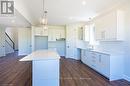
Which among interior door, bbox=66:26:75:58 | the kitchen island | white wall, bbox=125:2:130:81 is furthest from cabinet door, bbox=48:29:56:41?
the kitchen island

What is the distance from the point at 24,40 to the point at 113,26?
7.82 metres

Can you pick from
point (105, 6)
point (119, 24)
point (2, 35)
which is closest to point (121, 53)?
point (119, 24)

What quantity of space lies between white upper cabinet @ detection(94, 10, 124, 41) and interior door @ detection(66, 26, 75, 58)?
377cm

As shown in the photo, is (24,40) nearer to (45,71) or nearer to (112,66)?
(45,71)

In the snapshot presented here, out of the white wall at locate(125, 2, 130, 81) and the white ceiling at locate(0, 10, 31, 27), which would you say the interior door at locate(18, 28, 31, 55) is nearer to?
the white ceiling at locate(0, 10, 31, 27)

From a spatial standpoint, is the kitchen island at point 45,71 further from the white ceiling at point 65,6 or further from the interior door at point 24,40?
the interior door at point 24,40

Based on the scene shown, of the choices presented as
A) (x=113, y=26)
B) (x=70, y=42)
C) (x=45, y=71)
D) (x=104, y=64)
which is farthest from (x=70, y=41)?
(x=45, y=71)

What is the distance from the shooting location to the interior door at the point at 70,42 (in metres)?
8.70

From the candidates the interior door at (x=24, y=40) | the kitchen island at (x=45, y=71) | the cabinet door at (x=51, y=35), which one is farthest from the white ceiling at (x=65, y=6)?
the interior door at (x=24, y=40)

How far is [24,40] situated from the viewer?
33.3 feet

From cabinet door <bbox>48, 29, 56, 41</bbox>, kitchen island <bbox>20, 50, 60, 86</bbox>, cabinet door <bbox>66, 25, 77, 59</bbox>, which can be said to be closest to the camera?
kitchen island <bbox>20, 50, 60, 86</bbox>

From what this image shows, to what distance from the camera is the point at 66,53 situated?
9.12 metres

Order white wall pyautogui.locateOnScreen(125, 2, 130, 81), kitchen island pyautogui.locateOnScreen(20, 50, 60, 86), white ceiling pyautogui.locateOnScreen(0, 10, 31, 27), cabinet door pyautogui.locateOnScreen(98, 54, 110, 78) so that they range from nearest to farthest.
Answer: kitchen island pyautogui.locateOnScreen(20, 50, 60, 86) → white wall pyautogui.locateOnScreen(125, 2, 130, 81) → cabinet door pyautogui.locateOnScreen(98, 54, 110, 78) → white ceiling pyautogui.locateOnScreen(0, 10, 31, 27)

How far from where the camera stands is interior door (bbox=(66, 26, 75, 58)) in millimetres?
8695
